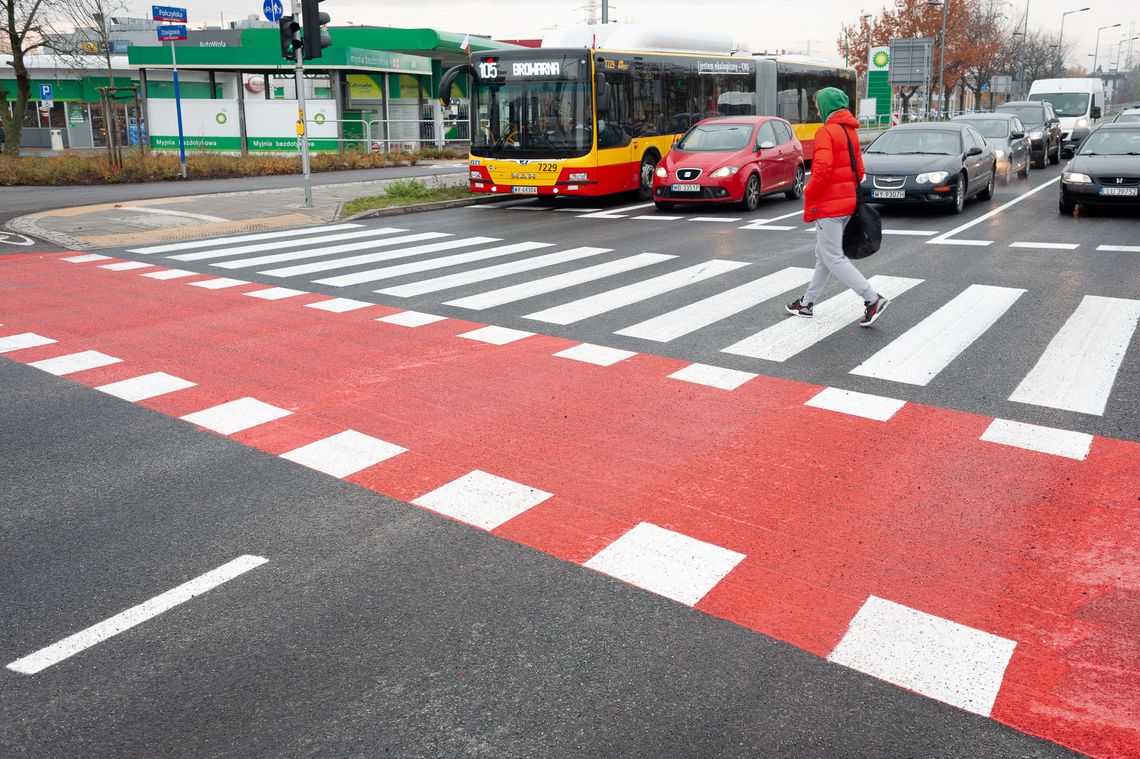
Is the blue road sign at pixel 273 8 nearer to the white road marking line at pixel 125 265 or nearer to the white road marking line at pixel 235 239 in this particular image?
the white road marking line at pixel 235 239

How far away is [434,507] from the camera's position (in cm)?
504

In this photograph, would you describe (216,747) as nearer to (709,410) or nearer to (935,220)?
(709,410)

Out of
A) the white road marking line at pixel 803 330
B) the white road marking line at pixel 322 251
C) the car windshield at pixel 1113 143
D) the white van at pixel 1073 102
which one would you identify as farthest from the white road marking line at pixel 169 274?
the white van at pixel 1073 102

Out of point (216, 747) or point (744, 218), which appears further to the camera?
point (744, 218)

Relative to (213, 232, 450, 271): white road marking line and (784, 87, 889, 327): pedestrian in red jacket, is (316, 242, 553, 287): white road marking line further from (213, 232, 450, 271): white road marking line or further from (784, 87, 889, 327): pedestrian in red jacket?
(784, 87, 889, 327): pedestrian in red jacket

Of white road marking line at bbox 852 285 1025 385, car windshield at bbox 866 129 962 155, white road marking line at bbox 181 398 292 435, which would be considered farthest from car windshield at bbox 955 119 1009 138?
white road marking line at bbox 181 398 292 435

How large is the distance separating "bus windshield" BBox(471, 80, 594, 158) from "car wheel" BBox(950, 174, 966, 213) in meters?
6.97

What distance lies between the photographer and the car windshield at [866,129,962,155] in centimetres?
1806

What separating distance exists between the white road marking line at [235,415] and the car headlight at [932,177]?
1348 cm

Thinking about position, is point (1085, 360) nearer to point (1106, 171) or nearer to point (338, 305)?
point (338, 305)

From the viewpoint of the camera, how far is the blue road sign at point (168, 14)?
23672 mm

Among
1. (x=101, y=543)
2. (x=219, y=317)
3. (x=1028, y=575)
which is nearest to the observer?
(x=1028, y=575)

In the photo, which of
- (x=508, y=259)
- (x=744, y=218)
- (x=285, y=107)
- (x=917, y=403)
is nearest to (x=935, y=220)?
(x=744, y=218)

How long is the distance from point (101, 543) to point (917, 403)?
5.02 m
